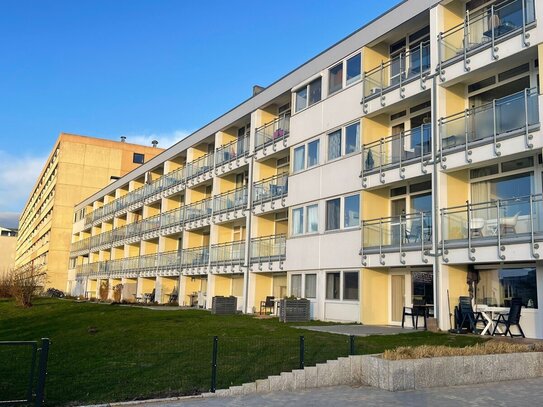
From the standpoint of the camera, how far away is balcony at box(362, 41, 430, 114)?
20750mm

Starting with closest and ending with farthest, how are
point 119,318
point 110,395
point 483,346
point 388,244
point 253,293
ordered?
point 110,395, point 483,346, point 388,244, point 119,318, point 253,293

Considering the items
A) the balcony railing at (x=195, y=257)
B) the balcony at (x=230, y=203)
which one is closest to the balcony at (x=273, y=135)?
the balcony at (x=230, y=203)

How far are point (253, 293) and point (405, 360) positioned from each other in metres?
19.1

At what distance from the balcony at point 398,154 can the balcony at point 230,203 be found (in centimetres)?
1099

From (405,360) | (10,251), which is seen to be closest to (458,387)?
(405,360)

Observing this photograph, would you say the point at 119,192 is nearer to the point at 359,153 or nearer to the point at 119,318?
the point at 119,318

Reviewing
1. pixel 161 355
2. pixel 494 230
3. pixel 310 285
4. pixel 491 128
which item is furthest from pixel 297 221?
pixel 161 355

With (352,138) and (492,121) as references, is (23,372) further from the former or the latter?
(352,138)

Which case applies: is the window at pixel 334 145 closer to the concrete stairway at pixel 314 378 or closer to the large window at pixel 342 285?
the large window at pixel 342 285

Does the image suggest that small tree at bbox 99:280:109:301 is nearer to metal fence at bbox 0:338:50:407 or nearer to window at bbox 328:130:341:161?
window at bbox 328:130:341:161

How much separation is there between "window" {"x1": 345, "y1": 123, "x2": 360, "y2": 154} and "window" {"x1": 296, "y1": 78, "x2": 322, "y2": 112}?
130 inches

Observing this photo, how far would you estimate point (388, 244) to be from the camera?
2078 cm

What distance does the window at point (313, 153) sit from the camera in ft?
85.1

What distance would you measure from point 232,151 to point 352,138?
12353mm
